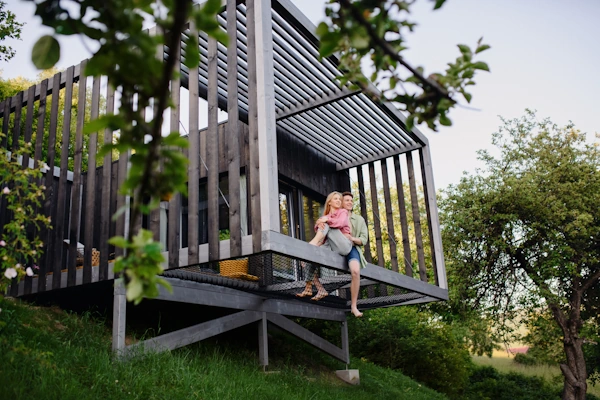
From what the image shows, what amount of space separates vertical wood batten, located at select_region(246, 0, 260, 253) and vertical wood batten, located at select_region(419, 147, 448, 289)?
4671 mm

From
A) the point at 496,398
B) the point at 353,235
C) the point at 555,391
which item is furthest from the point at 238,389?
the point at 555,391

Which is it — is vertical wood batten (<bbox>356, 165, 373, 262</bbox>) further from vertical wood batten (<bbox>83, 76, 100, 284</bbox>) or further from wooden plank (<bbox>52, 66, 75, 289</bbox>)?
wooden plank (<bbox>52, 66, 75, 289</bbox>)

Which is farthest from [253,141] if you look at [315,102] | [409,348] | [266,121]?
[409,348]

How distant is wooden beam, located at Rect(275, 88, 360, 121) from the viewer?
7.65 m

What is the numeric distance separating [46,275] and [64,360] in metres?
2.18

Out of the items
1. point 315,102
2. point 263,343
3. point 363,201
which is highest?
point 315,102

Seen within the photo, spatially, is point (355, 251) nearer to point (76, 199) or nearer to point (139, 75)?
point (76, 199)

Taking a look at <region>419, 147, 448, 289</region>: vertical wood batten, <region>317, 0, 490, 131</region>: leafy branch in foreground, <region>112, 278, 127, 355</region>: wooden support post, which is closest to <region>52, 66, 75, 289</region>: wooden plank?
<region>112, 278, 127, 355</region>: wooden support post

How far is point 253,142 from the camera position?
5566 millimetres

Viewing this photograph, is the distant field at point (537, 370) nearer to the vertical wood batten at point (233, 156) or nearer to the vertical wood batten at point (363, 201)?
the vertical wood batten at point (363, 201)

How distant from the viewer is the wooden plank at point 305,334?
827 centimetres

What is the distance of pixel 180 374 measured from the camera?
18.0ft

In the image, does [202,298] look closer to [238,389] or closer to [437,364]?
[238,389]

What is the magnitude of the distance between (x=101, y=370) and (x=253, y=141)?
2516 mm
